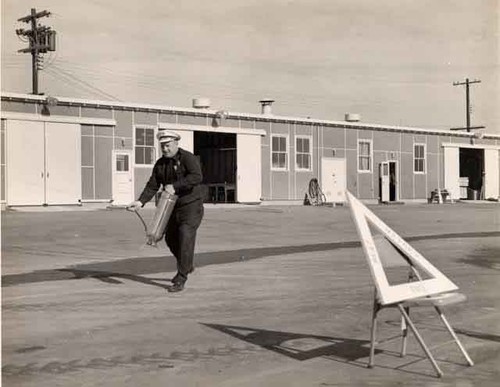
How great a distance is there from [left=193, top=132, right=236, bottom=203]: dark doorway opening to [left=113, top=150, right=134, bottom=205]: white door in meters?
6.27

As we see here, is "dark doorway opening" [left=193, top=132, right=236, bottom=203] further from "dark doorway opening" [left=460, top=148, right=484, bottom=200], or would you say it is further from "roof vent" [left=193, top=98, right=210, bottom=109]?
"dark doorway opening" [left=460, top=148, right=484, bottom=200]

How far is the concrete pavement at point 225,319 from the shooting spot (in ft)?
17.6

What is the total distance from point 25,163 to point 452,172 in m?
26.1

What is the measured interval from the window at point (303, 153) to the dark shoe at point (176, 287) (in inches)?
1061

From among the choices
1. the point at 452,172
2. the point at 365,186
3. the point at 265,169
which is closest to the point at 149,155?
the point at 265,169

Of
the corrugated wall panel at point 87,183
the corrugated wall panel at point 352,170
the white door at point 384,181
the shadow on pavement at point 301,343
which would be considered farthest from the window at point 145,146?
the shadow on pavement at point 301,343

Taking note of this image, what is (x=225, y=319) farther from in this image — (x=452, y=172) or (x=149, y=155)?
(x=452, y=172)

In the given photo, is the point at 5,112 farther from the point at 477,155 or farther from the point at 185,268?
the point at 477,155

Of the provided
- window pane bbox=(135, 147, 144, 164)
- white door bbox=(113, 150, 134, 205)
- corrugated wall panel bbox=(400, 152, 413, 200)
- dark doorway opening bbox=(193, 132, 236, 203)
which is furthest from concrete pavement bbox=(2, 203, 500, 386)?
corrugated wall panel bbox=(400, 152, 413, 200)

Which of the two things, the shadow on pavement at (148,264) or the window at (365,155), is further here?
the window at (365,155)

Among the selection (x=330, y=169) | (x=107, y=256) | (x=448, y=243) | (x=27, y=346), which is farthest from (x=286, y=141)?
(x=27, y=346)

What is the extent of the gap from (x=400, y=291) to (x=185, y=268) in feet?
14.4

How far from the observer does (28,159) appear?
26984mm

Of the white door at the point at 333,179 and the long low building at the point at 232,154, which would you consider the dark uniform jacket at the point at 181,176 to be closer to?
the long low building at the point at 232,154
